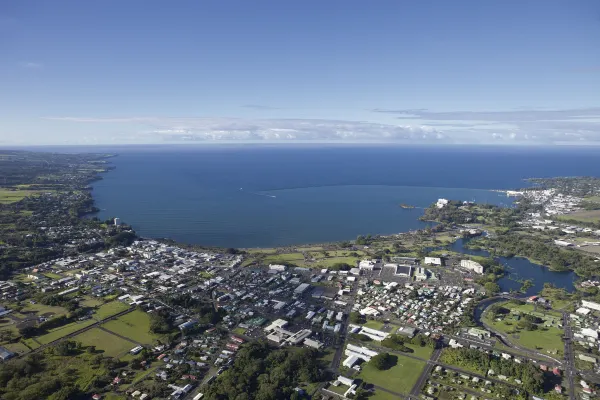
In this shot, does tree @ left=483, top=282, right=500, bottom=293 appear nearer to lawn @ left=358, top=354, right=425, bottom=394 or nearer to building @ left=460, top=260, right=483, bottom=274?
building @ left=460, top=260, right=483, bottom=274

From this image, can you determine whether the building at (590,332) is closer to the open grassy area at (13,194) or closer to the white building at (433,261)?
the white building at (433,261)

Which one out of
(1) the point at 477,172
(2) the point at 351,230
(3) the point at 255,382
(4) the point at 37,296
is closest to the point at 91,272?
(4) the point at 37,296

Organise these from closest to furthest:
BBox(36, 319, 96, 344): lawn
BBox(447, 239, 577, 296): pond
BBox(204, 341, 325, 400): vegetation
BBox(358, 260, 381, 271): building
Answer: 1. BBox(204, 341, 325, 400): vegetation
2. BBox(36, 319, 96, 344): lawn
3. BBox(447, 239, 577, 296): pond
4. BBox(358, 260, 381, 271): building

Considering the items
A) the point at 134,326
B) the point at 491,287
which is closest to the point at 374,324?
the point at 491,287

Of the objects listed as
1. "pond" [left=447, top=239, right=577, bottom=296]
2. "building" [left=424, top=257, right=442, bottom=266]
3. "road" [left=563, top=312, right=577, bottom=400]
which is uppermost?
"building" [left=424, top=257, right=442, bottom=266]

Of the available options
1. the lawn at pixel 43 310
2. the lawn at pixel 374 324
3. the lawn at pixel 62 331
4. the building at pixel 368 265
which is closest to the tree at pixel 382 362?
the lawn at pixel 374 324

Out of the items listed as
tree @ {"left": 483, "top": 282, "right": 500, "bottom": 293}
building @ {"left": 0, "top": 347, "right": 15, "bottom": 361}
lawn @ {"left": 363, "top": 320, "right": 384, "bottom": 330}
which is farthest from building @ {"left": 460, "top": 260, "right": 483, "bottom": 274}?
building @ {"left": 0, "top": 347, "right": 15, "bottom": 361}
